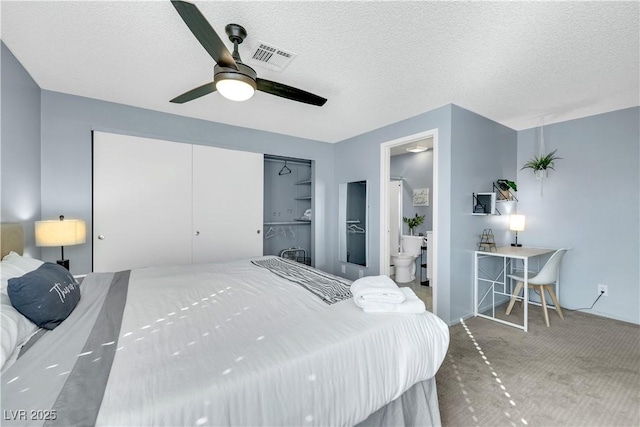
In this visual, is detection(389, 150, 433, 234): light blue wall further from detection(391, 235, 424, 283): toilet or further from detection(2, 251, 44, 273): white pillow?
detection(2, 251, 44, 273): white pillow

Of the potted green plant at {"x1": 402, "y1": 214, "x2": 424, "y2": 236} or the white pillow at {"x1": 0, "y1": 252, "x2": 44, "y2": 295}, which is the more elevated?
the potted green plant at {"x1": 402, "y1": 214, "x2": 424, "y2": 236}

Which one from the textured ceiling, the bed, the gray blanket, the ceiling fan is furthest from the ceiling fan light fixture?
the gray blanket

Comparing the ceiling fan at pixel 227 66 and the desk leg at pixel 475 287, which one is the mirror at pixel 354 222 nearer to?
the desk leg at pixel 475 287

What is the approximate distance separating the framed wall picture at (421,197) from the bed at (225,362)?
13.2 ft

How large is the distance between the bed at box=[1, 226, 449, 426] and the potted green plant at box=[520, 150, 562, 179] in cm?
325

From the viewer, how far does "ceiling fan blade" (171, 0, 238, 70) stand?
1205 mm

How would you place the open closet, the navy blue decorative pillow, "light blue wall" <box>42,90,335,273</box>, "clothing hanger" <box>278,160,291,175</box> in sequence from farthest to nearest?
"clothing hanger" <box>278,160,291,175</box>, the open closet, "light blue wall" <box>42,90,335,273</box>, the navy blue decorative pillow

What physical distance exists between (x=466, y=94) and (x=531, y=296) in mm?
2985

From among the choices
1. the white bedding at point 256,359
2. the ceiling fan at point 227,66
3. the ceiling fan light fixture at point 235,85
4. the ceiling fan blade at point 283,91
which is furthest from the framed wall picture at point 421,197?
the ceiling fan light fixture at point 235,85

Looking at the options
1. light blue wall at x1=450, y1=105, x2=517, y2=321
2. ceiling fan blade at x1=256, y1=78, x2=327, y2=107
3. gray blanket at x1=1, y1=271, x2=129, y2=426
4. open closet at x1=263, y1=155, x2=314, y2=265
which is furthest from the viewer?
open closet at x1=263, y1=155, x2=314, y2=265

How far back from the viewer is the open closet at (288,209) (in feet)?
15.1

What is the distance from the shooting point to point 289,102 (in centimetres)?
292

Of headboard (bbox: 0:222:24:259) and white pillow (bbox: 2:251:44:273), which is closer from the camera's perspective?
white pillow (bbox: 2:251:44:273)

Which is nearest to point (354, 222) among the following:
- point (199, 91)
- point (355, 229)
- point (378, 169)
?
point (355, 229)
